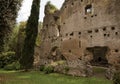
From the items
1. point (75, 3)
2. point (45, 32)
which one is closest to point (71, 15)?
point (75, 3)

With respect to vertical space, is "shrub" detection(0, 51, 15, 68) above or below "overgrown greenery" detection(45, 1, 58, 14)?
below

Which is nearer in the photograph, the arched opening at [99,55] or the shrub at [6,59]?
the arched opening at [99,55]

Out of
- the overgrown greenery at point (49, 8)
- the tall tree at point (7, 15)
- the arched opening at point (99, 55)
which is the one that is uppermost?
the overgrown greenery at point (49, 8)

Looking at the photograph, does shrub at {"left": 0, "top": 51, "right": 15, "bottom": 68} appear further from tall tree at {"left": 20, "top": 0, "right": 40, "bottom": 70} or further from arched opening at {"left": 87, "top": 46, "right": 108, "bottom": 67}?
arched opening at {"left": 87, "top": 46, "right": 108, "bottom": 67}

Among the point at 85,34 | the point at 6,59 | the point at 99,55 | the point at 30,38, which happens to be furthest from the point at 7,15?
the point at 6,59

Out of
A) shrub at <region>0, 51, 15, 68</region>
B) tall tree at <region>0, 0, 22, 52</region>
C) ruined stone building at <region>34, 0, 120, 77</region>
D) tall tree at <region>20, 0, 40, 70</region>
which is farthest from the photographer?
shrub at <region>0, 51, 15, 68</region>

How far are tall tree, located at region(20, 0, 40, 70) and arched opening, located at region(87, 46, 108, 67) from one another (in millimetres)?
7898

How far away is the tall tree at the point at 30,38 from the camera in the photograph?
1125 inches

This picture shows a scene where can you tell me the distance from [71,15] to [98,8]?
590 centimetres

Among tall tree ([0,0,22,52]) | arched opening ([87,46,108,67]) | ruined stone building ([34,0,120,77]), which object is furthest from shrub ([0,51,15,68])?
tall tree ([0,0,22,52])

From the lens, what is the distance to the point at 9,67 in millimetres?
34594

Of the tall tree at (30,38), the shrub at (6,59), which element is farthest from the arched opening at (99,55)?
the shrub at (6,59)

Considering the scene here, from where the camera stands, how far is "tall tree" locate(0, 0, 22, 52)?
772 inches

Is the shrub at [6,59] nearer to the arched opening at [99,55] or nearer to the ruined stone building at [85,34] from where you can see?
the ruined stone building at [85,34]
